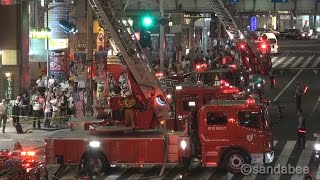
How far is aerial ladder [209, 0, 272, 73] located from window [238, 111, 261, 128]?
22.9 metres

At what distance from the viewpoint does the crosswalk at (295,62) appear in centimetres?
5728

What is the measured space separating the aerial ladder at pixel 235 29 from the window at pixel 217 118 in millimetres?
22861

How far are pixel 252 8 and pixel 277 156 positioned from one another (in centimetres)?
3565

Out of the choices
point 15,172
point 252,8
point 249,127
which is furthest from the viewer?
point 252,8

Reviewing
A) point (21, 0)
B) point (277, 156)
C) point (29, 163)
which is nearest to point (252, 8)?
point (21, 0)

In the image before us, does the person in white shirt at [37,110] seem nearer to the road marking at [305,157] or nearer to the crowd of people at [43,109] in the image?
the crowd of people at [43,109]

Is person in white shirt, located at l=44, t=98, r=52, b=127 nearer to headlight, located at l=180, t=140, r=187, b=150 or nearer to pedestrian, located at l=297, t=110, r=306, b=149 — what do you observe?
pedestrian, located at l=297, t=110, r=306, b=149

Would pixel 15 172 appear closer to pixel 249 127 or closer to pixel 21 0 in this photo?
pixel 249 127

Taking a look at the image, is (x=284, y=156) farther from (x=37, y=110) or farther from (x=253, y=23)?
(x=253, y=23)

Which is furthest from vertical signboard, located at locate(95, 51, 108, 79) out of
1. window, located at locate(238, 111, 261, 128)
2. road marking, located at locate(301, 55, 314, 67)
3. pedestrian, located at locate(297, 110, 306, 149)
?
road marking, located at locate(301, 55, 314, 67)

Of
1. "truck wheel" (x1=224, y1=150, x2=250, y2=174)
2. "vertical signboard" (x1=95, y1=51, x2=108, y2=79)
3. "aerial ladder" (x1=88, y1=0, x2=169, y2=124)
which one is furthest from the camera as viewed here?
"vertical signboard" (x1=95, y1=51, x2=108, y2=79)

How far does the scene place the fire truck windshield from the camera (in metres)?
21.4

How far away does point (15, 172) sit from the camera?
53.6 ft

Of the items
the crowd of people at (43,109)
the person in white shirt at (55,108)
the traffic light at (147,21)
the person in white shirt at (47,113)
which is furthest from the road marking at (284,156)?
the traffic light at (147,21)
